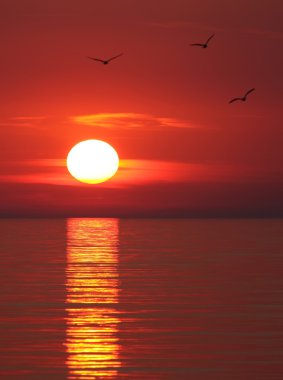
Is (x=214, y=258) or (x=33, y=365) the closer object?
(x=33, y=365)

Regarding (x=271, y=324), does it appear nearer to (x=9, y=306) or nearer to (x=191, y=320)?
(x=191, y=320)

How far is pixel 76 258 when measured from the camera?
83.7m

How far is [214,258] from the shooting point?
8325 cm

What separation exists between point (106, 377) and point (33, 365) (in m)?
3.08

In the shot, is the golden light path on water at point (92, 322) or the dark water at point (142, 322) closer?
the golden light path on water at point (92, 322)

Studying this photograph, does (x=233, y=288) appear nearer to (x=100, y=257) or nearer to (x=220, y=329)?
(x=220, y=329)

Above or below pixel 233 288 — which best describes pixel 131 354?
below

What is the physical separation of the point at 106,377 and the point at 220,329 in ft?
33.0

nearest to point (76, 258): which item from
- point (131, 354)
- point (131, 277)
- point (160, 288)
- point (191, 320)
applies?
point (131, 277)

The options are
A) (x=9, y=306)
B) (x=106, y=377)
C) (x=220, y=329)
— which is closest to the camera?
(x=106, y=377)

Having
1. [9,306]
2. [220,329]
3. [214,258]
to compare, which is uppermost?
[214,258]

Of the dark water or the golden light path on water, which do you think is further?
the dark water

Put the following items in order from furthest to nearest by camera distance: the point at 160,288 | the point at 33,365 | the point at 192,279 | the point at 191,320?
the point at 192,279 < the point at 160,288 < the point at 191,320 < the point at 33,365

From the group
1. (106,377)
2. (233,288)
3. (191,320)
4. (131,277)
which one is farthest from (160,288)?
(106,377)
